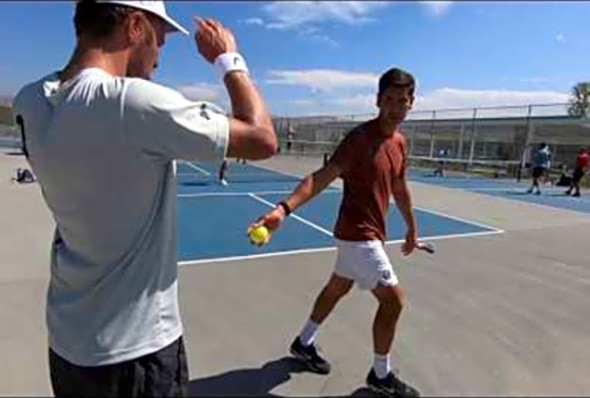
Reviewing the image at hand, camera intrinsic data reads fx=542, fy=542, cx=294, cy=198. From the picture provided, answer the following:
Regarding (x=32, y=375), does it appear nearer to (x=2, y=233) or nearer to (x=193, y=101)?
(x=193, y=101)

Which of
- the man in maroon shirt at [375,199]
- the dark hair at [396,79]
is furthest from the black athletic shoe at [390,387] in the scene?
the dark hair at [396,79]

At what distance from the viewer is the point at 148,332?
1.64m

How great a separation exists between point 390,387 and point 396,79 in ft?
6.10

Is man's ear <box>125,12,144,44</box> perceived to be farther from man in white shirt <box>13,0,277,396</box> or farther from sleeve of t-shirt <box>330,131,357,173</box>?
sleeve of t-shirt <box>330,131,357,173</box>

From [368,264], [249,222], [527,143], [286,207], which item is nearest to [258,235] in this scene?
[286,207]

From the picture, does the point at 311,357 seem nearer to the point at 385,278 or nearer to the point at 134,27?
the point at 385,278

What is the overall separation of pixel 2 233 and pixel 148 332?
690 cm

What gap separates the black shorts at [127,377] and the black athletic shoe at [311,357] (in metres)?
2.01

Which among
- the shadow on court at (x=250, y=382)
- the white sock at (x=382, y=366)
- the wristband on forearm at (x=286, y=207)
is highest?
the wristband on forearm at (x=286, y=207)

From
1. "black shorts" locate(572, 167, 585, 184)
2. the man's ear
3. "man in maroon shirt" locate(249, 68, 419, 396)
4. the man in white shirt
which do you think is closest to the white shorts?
"man in maroon shirt" locate(249, 68, 419, 396)

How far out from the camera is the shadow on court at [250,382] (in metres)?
3.31

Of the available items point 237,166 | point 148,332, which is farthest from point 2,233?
point 237,166

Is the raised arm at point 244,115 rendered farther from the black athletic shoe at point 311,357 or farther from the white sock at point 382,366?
the black athletic shoe at point 311,357

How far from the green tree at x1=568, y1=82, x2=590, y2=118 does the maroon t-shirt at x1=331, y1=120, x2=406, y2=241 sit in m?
24.7
